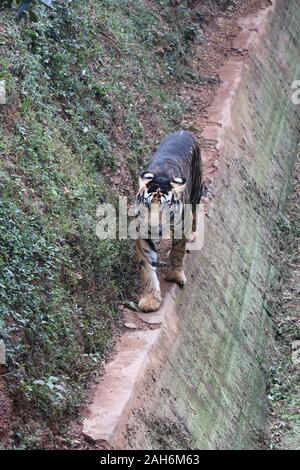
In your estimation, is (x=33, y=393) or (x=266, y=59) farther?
(x=266, y=59)

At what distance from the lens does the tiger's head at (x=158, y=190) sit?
686 cm

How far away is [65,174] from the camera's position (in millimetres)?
7727

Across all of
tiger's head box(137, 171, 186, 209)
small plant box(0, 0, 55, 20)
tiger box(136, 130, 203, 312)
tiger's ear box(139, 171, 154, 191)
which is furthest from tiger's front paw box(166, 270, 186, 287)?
small plant box(0, 0, 55, 20)

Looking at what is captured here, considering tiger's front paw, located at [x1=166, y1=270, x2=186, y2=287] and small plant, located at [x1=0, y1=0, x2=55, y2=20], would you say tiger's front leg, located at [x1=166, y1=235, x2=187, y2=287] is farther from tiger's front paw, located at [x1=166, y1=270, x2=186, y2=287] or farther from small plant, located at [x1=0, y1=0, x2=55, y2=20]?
small plant, located at [x1=0, y1=0, x2=55, y2=20]

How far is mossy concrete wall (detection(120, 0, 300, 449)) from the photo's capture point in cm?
669

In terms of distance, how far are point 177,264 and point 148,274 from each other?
52cm

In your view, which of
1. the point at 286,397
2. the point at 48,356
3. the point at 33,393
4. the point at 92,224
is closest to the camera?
the point at 33,393

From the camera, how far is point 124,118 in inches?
380

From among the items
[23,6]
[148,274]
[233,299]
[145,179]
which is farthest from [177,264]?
[23,6]

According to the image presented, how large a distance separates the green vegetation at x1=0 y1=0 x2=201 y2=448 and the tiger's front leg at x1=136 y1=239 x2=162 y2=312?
29 cm

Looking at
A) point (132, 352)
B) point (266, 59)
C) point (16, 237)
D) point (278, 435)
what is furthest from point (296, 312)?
point (266, 59)

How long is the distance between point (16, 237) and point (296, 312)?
4.29 meters

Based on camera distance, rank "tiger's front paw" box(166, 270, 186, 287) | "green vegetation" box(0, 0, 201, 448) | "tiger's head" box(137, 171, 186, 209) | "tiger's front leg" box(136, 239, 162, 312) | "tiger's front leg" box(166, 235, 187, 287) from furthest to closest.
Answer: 1. "tiger's front paw" box(166, 270, 186, 287)
2. "tiger's front leg" box(166, 235, 187, 287)
3. "tiger's front leg" box(136, 239, 162, 312)
4. "tiger's head" box(137, 171, 186, 209)
5. "green vegetation" box(0, 0, 201, 448)
